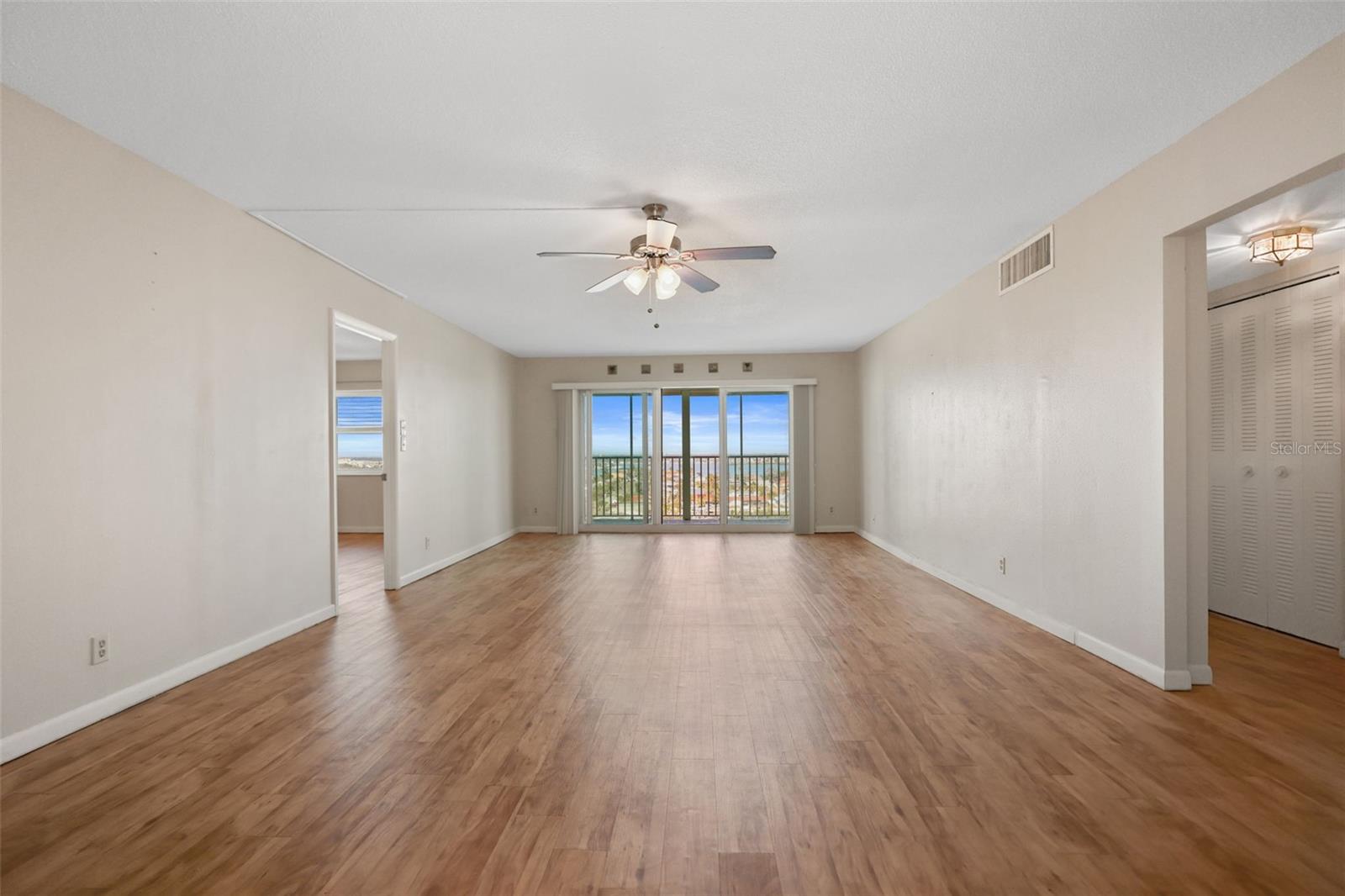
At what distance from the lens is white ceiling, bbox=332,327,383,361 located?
289 inches

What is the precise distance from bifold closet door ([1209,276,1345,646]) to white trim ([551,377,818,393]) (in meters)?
4.92

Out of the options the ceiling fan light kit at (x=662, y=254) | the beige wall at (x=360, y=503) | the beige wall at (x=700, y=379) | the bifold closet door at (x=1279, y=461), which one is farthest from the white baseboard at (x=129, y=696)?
the bifold closet door at (x=1279, y=461)

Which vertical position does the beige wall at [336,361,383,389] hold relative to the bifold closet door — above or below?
above

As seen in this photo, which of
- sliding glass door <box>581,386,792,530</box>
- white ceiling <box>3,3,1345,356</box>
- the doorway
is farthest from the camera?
sliding glass door <box>581,386,792,530</box>

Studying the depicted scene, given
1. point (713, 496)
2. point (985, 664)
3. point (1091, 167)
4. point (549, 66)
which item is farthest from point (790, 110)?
point (713, 496)

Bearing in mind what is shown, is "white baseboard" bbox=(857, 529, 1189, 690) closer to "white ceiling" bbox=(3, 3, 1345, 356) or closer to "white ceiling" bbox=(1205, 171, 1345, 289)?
"white ceiling" bbox=(1205, 171, 1345, 289)

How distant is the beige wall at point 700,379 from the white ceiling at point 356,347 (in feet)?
6.35

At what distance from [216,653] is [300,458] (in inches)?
50.1

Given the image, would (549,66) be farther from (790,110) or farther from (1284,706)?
(1284,706)

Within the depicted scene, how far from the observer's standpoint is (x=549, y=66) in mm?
2246

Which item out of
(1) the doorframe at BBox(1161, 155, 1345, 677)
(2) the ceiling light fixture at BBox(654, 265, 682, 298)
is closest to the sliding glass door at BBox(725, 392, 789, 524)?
(2) the ceiling light fixture at BBox(654, 265, 682, 298)

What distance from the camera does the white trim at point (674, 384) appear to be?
885 cm

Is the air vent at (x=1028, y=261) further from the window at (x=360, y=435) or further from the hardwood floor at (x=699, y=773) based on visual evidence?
the window at (x=360, y=435)

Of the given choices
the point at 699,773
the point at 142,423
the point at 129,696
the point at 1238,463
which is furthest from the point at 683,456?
the point at 699,773
